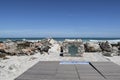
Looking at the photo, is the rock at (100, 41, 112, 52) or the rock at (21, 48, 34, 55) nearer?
the rock at (21, 48, 34, 55)

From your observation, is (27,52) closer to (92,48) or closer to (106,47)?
(92,48)

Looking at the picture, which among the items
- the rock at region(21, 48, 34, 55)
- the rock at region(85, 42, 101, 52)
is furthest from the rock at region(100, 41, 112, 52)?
the rock at region(21, 48, 34, 55)

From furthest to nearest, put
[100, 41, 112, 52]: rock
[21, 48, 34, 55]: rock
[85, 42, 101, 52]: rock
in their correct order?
[100, 41, 112, 52]: rock
[85, 42, 101, 52]: rock
[21, 48, 34, 55]: rock

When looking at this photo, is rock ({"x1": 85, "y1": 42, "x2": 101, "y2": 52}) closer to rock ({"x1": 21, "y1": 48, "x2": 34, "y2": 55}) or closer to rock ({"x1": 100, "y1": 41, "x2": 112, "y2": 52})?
rock ({"x1": 100, "y1": 41, "x2": 112, "y2": 52})

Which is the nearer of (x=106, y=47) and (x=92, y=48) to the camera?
(x=92, y=48)

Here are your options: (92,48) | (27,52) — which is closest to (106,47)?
(92,48)

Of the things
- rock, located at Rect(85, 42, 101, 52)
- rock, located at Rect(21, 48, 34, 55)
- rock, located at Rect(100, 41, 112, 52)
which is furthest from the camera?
rock, located at Rect(100, 41, 112, 52)

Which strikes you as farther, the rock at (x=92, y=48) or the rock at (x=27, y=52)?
the rock at (x=92, y=48)

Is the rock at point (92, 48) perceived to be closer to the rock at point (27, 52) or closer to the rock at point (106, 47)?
the rock at point (106, 47)

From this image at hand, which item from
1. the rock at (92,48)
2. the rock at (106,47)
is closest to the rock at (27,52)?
the rock at (92,48)

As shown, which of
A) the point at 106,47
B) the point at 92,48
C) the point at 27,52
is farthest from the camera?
the point at 106,47

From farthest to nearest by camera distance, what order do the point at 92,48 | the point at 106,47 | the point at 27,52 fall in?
the point at 106,47 → the point at 92,48 → the point at 27,52

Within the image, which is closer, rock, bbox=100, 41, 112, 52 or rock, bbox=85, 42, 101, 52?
rock, bbox=85, 42, 101, 52

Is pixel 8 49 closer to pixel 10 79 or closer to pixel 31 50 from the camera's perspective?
pixel 31 50
